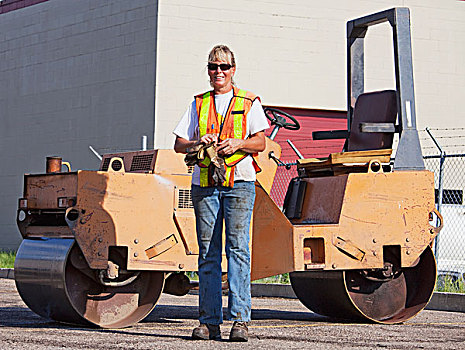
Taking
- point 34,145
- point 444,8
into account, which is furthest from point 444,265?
point 34,145

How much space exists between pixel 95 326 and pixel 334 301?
214 centimetres

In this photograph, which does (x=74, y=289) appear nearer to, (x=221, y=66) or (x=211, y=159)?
(x=211, y=159)

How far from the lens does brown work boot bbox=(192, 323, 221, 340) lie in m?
6.60

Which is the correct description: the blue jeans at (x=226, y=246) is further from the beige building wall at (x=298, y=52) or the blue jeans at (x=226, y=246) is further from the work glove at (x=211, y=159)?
the beige building wall at (x=298, y=52)

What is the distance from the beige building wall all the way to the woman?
11249 mm

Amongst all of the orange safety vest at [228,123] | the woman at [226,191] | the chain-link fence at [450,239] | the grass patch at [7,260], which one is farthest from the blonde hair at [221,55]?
the grass patch at [7,260]

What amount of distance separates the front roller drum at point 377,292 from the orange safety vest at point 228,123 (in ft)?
6.34

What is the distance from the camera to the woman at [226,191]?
655 centimetres

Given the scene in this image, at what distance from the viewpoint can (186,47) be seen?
18.5 meters

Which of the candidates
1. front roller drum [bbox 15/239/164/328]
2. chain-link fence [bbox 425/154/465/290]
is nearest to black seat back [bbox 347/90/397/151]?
front roller drum [bbox 15/239/164/328]

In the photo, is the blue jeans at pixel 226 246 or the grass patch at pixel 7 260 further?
the grass patch at pixel 7 260

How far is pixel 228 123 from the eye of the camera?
670 cm

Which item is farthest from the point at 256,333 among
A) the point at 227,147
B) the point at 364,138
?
the point at 364,138

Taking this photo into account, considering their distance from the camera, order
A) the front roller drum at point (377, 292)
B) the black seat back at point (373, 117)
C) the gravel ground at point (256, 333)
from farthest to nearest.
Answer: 1. the black seat back at point (373, 117)
2. the front roller drum at point (377, 292)
3. the gravel ground at point (256, 333)
